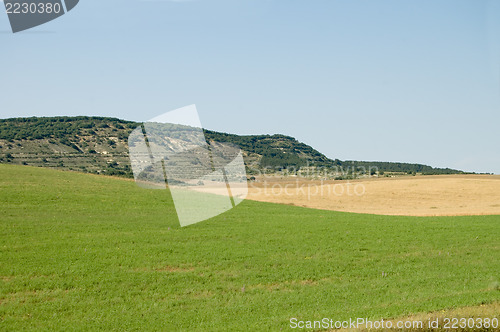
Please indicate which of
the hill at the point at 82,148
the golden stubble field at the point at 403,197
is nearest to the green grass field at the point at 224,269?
the golden stubble field at the point at 403,197

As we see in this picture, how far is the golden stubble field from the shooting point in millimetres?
49344

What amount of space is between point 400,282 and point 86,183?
38.5 meters

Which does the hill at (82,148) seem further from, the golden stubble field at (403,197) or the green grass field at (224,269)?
the green grass field at (224,269)

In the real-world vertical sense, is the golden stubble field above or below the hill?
below

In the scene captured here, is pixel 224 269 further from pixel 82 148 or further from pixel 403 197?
pixel 82 148

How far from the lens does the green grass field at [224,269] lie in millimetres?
13766

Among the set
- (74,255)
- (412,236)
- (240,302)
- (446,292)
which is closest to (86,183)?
(74,255)

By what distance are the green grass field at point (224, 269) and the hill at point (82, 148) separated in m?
66.5

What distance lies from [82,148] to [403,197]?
101920 mm

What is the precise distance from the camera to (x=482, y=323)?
11.4 metres

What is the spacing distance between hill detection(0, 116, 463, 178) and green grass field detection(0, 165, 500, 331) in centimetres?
6649

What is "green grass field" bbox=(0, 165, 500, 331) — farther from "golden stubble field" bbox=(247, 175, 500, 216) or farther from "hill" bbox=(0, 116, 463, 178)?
"hill" bbox=(0, 116, 463, 178)

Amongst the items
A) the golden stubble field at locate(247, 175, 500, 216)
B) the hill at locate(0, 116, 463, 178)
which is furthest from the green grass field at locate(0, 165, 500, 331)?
the hill at locate(0, 116, 463, 178)

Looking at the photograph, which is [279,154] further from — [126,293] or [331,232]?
[126,293]
